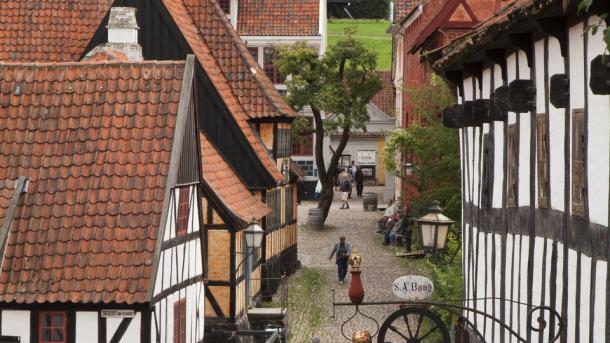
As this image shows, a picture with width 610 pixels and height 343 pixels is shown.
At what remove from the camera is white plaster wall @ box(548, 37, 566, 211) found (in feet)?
45.6

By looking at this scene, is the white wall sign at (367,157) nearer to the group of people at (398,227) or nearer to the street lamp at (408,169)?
the group of people at (398,227)

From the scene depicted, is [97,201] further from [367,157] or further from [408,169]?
[367,157]

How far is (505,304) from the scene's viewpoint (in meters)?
17.4

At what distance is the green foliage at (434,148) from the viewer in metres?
35.5

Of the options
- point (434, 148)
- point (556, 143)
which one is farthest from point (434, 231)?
point (434, 148)

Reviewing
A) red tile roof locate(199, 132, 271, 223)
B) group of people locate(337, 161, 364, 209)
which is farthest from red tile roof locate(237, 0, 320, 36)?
red tile roof locate(199, 132, 271, 223)

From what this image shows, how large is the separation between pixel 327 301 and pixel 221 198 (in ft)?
22.8

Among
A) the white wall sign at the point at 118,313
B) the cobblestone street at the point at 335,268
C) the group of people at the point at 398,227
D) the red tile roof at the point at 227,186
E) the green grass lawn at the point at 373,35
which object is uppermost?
the green grass lawn at the point at 373,35

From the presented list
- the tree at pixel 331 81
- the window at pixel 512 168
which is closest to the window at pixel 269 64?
the tree at pixel 331 81

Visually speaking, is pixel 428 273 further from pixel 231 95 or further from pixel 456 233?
pixel 231 95

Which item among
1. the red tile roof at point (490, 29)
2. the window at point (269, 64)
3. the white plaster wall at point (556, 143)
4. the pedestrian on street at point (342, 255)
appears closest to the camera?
the red tile roof at point (490, 29)

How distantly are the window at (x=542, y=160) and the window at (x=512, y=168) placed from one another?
56.9 inches

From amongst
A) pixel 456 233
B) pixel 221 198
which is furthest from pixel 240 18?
pixel 221 198

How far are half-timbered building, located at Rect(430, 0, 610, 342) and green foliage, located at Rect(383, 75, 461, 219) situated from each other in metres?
14.1
